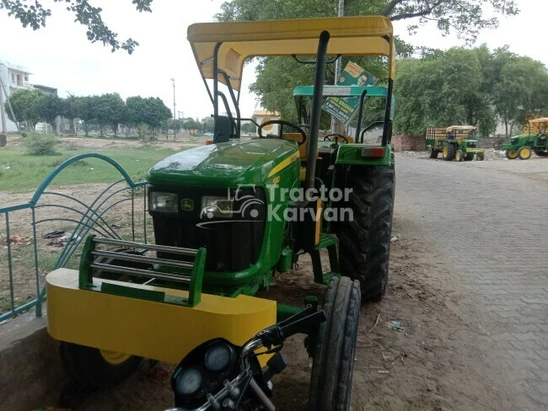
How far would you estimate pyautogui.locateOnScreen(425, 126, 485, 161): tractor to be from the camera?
2250cm

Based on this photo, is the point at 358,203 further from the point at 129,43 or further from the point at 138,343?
the point at 129,43

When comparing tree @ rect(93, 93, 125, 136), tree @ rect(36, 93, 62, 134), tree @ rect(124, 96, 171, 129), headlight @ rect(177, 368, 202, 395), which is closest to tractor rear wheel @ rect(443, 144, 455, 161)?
headlight @ rect(177, 368, 202, 395)

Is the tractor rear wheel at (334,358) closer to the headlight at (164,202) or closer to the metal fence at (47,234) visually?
the headlight at (164,202)

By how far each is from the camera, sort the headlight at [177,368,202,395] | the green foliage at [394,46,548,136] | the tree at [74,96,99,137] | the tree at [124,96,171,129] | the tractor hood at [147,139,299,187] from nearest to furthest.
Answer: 1. the headlight at [177,368,202,395]
2. the tractor hood at [147,139,299,187]
3. the green foliage at [394,46,548,136]
4. the tree at [74,96,99,137]
5. the tree at [124,96,171,129]

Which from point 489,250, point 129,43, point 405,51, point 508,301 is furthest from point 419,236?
point 405,51

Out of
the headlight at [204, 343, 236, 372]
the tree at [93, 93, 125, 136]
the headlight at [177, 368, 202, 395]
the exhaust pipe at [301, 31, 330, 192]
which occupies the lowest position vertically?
the headlight at [177, 368, 202, 395]

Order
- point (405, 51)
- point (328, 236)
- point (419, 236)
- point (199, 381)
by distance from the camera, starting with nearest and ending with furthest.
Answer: point (199, 381)
point (328, 236)
point (419, 236)
point (405, 51)

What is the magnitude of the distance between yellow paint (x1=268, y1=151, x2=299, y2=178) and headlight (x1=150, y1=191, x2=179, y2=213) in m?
0.59

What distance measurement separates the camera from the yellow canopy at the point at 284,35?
2838 mm

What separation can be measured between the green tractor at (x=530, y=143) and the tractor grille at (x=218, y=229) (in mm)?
24740

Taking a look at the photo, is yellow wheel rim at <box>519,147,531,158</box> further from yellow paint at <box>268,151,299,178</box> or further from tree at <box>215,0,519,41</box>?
yellow paint at <box>268,151,299,178</box>

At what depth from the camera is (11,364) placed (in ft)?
8.15

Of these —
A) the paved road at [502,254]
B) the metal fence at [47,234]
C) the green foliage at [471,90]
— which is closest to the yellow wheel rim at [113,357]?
the metal fence at [47,234]

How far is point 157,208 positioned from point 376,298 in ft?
8.01
